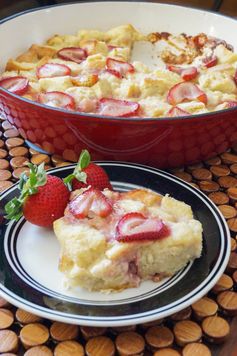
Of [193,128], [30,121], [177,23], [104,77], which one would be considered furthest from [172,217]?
[177,23]

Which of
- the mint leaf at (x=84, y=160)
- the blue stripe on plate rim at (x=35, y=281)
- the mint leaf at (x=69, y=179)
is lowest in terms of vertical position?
the blue stripe on plate rim at (x=35, y=281)

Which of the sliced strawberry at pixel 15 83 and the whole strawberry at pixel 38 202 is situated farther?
the sliced strawberry at pixel 15 83

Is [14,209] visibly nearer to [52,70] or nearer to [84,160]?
[84,160]

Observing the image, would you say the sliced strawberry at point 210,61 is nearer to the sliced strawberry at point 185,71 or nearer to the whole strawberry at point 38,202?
the sliced strawberry at point 185,71

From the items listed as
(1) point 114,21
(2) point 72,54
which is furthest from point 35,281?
(1) point 114,21

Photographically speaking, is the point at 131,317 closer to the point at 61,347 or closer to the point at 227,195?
the point at 61,347

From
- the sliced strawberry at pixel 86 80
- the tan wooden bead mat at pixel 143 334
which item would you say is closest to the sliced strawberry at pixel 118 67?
the sliced strawberry at pixel 86 80
